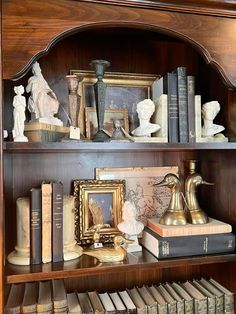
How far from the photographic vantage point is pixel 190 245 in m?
1.08

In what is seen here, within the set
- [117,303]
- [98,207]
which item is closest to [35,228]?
[98,207]

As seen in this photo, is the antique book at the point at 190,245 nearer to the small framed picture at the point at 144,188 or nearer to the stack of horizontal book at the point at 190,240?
the stack of horizontal book at the point at 190,240

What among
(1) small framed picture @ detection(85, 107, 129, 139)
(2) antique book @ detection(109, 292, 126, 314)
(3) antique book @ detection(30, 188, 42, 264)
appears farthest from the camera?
(1) small framed picture @ detection(85, 107, 129, 139)

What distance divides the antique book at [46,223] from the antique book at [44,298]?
134 mm

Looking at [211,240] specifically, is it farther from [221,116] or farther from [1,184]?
[1,184]

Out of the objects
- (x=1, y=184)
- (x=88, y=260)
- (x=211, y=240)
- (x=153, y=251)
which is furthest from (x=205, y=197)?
(x=1, y=184)

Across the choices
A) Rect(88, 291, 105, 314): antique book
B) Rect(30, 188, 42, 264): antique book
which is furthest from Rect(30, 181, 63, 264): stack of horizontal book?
Rect(88, 291, 105, 314): antique book

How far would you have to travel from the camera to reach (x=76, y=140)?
0.99 metres

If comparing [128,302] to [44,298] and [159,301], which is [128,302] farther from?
[44,298]

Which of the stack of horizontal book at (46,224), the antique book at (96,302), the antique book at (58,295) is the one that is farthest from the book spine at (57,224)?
the antique book at (96,302)

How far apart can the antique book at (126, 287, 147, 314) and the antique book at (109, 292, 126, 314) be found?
0.05 m

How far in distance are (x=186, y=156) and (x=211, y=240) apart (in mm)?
430

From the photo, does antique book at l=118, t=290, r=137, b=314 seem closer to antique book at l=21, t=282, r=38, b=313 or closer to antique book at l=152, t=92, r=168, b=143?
antique book at l=21, t=282, r=38, b=313

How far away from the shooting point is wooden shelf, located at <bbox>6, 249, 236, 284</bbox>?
92cm
